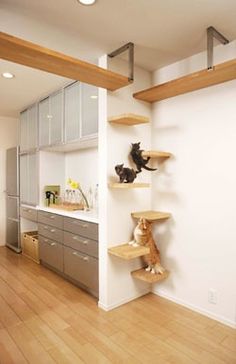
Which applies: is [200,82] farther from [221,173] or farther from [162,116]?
[221,173]

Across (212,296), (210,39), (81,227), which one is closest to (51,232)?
(81,227)

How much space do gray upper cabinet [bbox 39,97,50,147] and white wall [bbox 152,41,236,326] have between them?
1602mm

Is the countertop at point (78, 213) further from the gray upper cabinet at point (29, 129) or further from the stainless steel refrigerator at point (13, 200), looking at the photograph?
the gray upper cabinet at point (29, 129)

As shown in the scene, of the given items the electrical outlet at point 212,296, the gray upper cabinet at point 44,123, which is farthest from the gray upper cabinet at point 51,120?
the electrical outlet at point 212,296

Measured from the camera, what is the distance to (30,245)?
408 cm

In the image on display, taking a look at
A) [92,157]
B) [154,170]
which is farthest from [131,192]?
[92,157]

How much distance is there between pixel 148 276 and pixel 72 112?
6.73 feet

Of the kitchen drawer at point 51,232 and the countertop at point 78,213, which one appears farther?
the kitchen drawer at point 51,232

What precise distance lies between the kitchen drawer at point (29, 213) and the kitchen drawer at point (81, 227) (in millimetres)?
950

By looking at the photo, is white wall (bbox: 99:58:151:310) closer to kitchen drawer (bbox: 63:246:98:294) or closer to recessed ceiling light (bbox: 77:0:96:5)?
kitchen drawer (bbox: 63:246:98:294)

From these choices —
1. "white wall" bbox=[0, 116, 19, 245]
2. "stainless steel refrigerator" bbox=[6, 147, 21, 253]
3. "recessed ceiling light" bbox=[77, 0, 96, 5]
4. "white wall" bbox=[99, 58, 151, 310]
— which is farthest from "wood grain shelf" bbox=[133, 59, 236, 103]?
"white wall" bbox=[0, 116, 19, 245]

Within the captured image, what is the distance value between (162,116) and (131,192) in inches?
35.2

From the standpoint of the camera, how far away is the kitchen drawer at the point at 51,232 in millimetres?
3293

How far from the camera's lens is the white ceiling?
68.6 inches
